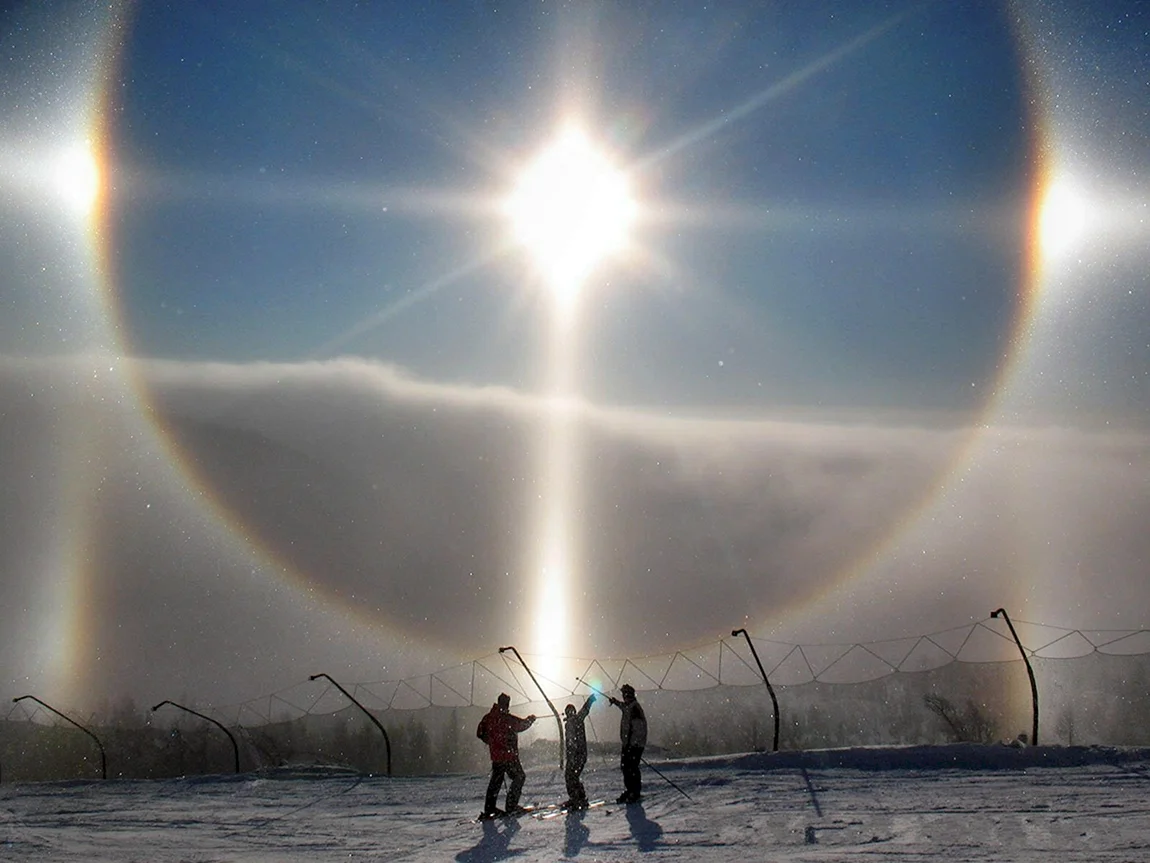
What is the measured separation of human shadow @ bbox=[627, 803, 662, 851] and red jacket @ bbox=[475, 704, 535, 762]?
6.37 ft

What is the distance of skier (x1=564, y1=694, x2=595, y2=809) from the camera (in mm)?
14961

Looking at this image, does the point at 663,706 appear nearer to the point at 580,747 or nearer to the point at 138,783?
the point at 138,783

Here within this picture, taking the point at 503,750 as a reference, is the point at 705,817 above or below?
below

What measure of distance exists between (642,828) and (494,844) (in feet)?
6.37

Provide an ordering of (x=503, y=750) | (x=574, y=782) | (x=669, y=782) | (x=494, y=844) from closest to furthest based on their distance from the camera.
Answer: (x=494, y=844)
(x=574, y=782)
(x=503, y=750)
(x=669, y=782)

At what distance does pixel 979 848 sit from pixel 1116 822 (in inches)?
79.6

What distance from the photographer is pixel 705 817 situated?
13.5 metres

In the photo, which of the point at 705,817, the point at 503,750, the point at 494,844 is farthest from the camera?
the point at 503,750

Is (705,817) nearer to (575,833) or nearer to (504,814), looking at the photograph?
(575,833)

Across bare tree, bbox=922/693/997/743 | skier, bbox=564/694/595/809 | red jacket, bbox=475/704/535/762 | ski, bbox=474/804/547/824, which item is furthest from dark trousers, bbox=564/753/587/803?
bare tree, bbox=922/693/997/743

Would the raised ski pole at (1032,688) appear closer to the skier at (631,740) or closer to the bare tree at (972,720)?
the skier at (631,740)

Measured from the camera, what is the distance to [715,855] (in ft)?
35.8

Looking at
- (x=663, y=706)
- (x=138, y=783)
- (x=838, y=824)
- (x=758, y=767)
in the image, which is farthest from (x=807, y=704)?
(x=838, y=824)

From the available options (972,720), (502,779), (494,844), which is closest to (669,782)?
(502,779)
